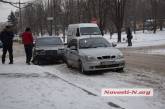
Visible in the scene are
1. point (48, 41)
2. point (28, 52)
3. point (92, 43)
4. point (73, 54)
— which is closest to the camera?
point (92, 43)

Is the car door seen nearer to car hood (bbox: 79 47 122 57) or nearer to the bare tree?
car hood (bbox: 79 47 122 57)

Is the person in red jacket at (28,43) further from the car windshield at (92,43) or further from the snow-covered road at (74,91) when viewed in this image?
the snow-covered road at (74,91)

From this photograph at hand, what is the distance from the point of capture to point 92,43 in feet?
57.5

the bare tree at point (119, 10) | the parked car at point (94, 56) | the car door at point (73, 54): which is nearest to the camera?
the parked car at point (94, 56)

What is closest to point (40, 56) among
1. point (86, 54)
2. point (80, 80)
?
point (86, 54)

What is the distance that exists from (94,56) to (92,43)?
1793 mm

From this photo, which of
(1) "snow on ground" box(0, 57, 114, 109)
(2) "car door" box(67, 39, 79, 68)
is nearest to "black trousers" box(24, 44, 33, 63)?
(2) "car door" box(67, 39, 79, 68)

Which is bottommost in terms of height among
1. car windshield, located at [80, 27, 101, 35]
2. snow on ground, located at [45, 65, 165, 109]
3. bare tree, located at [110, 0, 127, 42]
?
snow on ground, located at [45, 65, 165, 109]

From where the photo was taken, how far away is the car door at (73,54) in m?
17.2

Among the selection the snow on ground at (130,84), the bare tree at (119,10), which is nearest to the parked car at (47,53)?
the snow on ground at (130,84)

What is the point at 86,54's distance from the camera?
16.1 metres

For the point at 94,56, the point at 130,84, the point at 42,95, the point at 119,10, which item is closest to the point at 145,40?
the point at 119,10

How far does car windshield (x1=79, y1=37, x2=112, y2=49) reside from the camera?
57.0 ft

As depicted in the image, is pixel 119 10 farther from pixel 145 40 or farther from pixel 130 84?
pixel 130 84
